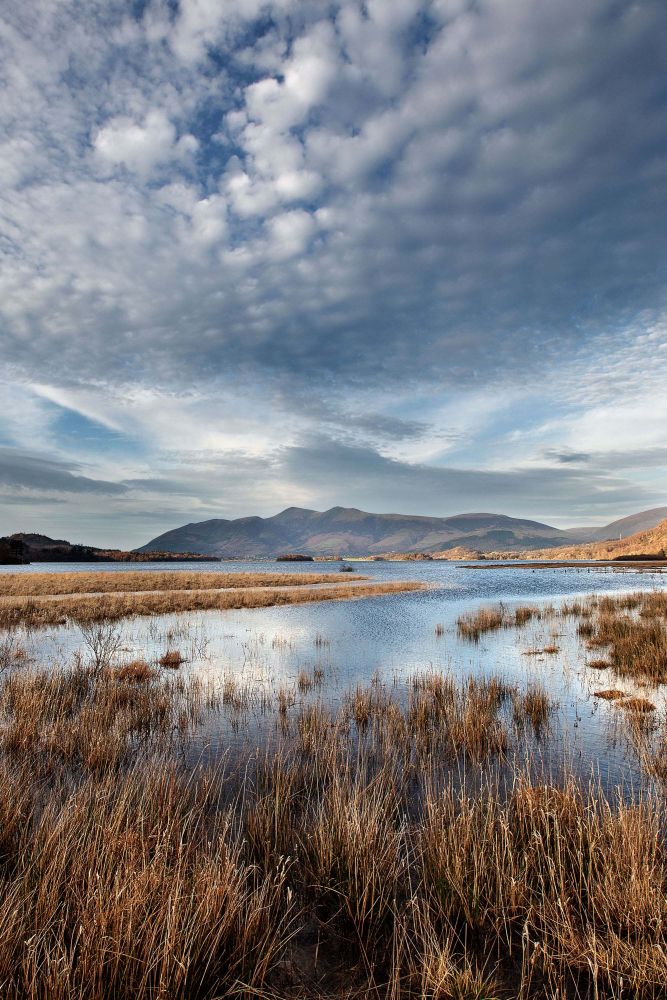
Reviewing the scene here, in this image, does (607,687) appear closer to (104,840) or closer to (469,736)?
(469,736)

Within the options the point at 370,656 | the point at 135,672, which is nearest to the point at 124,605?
the point at 135,672

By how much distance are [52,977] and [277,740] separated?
6395mm

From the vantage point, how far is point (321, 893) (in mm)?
4828

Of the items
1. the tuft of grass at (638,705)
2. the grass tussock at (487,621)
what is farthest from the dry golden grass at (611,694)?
the grass tussock at (487,621)

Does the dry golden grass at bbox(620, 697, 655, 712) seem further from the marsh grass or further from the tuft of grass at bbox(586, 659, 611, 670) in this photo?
the tuft of grass at bbox(586, 659, 611, 670)

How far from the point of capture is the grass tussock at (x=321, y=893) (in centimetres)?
355

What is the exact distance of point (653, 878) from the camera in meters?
4.40

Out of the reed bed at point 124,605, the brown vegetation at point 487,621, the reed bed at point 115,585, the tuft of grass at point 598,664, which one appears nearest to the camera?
the tuft of grass at point 598,664

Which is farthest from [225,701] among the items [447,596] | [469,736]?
[447,596]

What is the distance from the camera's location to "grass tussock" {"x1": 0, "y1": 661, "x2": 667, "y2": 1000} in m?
3.55

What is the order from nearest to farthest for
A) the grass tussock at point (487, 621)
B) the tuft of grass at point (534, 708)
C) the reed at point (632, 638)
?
the tuft of grass at point (534, 708), the reed at point (632, 638), the grass tussock at point (487, 621)

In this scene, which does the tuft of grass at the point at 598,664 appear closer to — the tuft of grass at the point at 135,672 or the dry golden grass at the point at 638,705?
the dry golden grass at the point at 638,705

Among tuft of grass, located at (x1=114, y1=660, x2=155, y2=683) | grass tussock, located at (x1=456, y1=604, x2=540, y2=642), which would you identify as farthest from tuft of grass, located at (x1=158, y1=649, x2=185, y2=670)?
grass tussock, located at (x1=456, y1=604, x2=540, y2=642)

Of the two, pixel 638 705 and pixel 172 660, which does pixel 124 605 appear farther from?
pixel 638 705
